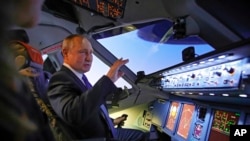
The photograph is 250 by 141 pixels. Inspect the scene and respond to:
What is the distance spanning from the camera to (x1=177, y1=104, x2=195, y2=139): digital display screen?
10.1 feet

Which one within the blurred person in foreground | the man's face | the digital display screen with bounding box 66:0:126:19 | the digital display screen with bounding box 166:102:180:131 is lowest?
the digital display screen with bounding box 166:102:180:131

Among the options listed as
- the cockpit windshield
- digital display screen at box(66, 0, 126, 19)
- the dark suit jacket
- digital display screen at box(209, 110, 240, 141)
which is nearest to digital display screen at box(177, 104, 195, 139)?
digital display screen at box(209, 110, 240, 141)

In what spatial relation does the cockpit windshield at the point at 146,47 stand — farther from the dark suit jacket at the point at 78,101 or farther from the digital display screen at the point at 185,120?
the dark suit jacket at the point at 78,101

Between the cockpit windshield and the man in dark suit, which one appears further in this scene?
the cockpit windshield

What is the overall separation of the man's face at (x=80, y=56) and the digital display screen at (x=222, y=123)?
1.20 meters

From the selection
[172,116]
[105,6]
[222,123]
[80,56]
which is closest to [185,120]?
[172,116]

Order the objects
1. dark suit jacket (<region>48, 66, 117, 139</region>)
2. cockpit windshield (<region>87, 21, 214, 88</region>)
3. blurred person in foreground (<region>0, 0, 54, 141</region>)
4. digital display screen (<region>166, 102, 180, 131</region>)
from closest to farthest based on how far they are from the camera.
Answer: blurred person in foreground (<region>0, 0, 54, 141</region>) → dark suit jacket (<region>48, 66, 117, 139</region>) → digital display screen (<region>166, 102, 180, 131</region>) → cockpit windshield (<region>87, 21, 214, 88</region>)

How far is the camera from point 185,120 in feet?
10.6

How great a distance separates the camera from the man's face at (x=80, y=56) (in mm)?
1913

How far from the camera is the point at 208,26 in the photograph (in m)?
2.38

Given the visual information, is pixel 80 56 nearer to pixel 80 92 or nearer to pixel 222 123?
pixel 80 92

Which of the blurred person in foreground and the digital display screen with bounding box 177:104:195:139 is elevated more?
the blurred person in foreground

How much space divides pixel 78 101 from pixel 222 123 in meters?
1.37

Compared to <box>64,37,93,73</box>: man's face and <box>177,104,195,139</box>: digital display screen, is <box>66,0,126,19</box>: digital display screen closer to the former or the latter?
<box>64,37,93,73</box>: man's face
